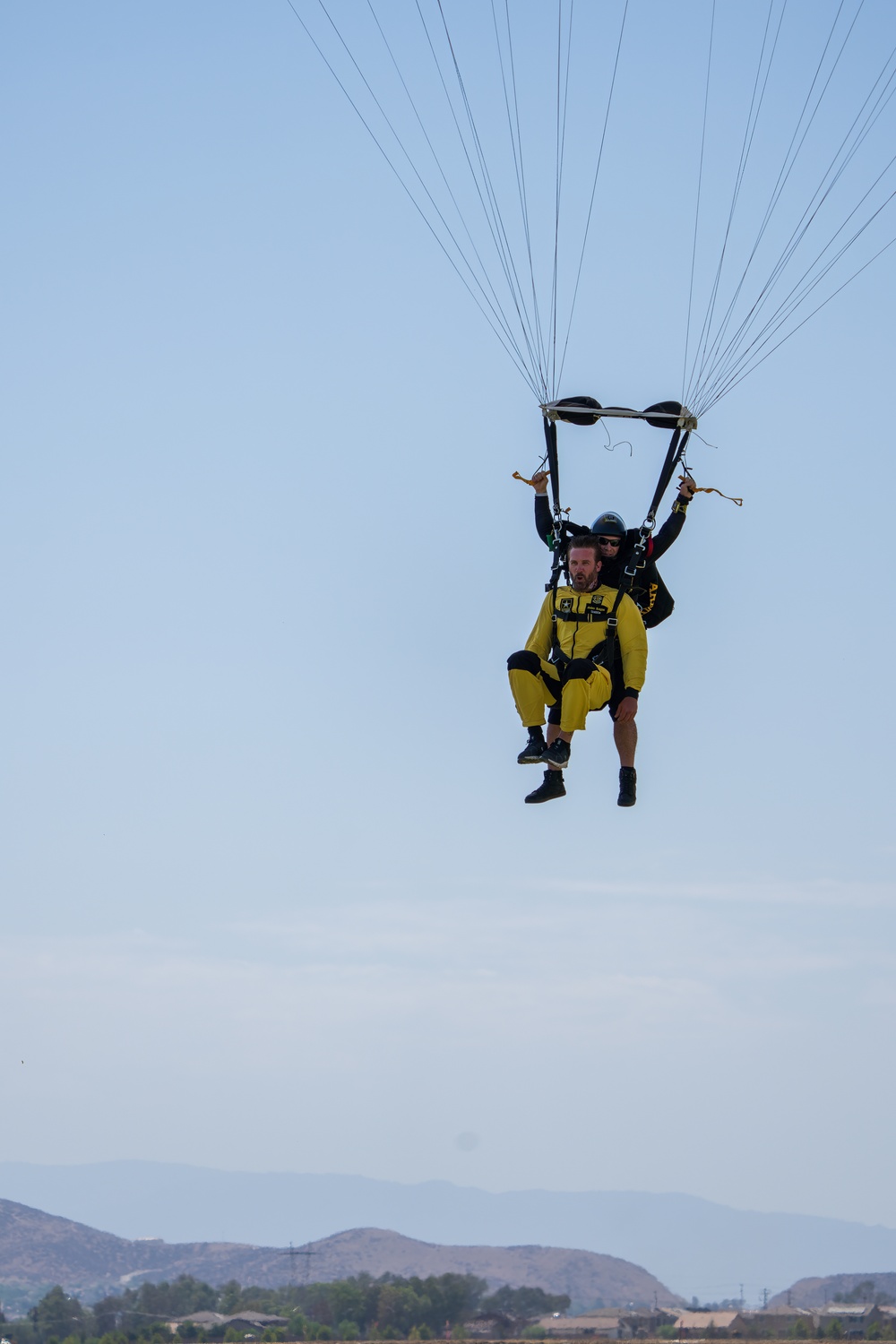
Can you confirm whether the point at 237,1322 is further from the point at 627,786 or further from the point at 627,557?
the point at 627,557

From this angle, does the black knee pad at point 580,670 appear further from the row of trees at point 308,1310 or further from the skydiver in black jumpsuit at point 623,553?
the row of trees at point 308,1310

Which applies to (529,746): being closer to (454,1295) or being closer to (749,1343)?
(749,1343)

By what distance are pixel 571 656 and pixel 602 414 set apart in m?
2.49

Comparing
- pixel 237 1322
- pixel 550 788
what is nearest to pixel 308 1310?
pixel 237 1322

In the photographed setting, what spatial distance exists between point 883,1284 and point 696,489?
175m

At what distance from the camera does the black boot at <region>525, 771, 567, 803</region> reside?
18578 mm

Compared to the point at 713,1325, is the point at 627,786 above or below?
below

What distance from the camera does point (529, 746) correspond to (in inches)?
730

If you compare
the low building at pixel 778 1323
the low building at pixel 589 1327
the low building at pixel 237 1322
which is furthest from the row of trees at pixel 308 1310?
the low building at pixel 778 1323

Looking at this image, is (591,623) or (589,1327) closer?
(591,623)

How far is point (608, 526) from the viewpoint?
18.8m

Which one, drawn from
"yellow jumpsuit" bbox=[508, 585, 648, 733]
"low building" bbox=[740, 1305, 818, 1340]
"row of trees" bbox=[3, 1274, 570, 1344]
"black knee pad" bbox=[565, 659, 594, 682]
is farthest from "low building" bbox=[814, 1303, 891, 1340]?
"black knee pad" bbox=[565, 659, 594, 682]

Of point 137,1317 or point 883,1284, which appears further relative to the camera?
point 883,1284

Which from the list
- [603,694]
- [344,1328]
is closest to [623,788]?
[603,694]
